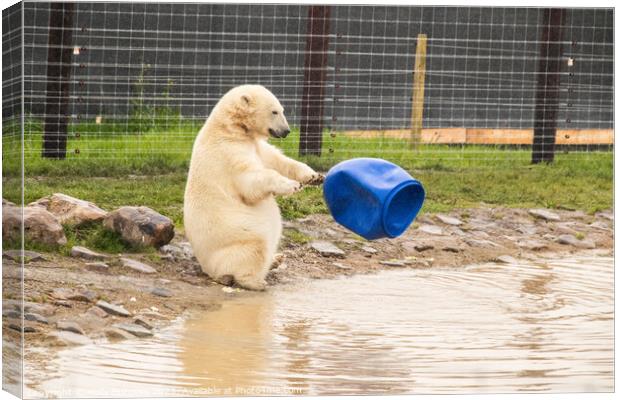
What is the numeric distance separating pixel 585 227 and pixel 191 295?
3.61 metres

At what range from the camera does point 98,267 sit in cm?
660

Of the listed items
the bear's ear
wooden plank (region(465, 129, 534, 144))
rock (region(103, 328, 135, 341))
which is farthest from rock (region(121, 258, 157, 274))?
wooden plank (region(465, 129, 534, 144))

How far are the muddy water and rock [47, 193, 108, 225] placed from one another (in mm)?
1140

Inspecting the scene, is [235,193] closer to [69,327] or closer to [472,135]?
[69,327]

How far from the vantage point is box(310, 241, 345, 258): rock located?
762 cm

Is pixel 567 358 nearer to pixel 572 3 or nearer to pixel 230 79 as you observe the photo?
pixel 572 3

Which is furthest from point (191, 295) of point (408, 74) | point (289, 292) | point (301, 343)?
point (408, 74)

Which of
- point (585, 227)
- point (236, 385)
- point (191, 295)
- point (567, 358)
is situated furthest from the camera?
Result: point (585, 227)

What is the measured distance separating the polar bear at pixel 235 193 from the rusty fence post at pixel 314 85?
8.50 feet

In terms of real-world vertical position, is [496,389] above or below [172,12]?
below

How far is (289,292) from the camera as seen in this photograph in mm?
6711

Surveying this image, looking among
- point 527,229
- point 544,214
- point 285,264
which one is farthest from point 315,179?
point 544,214

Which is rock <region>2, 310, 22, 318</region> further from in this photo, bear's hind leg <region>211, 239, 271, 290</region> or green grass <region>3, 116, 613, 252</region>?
green grass <region>3, 116, 613, 252</region>

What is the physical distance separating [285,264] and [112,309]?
1.81 metres
